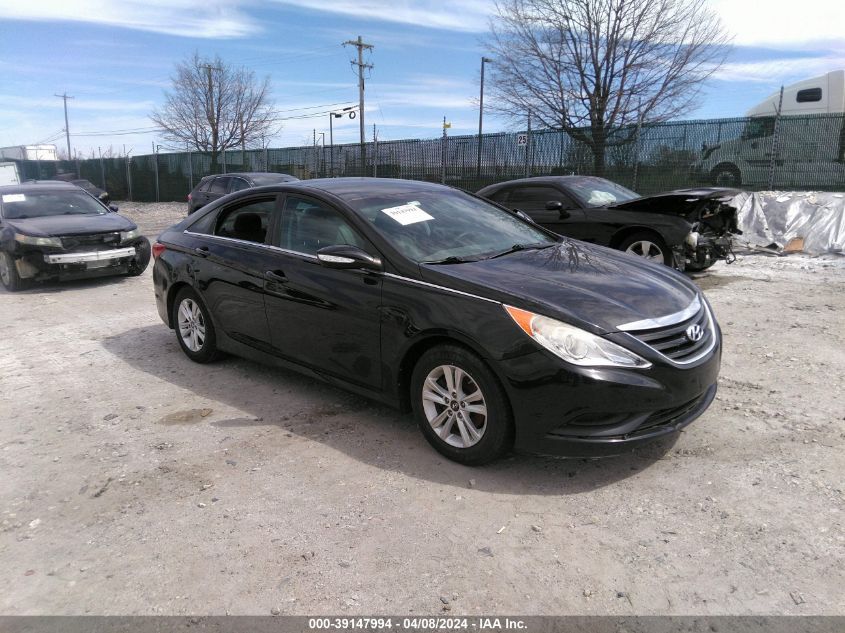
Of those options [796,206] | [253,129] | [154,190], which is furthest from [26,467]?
[253,129]

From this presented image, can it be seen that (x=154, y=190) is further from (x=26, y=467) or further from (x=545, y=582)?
(x=545, y=582)

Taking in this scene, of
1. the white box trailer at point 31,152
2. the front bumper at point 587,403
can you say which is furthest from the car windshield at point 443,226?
the white box trailer at point 31,152

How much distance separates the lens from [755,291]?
8.45 m

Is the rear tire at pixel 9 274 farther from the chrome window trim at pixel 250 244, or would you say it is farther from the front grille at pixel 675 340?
the front grille at pixel 675 340

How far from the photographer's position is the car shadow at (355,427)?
3.44 m

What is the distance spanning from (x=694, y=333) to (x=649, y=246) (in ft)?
18.6

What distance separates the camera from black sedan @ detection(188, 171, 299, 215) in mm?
14148

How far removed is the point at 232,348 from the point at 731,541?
3779 millimetres

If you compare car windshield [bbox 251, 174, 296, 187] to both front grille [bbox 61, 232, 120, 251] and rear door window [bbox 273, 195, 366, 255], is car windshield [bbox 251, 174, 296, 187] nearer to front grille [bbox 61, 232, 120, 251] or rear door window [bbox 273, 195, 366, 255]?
front grille [bbox 61, 232, 120, 251]

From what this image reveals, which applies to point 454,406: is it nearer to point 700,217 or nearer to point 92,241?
point 700,217

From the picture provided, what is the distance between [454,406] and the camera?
3512mm

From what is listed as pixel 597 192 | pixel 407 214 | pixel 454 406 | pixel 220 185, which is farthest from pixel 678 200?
pixel 220 185

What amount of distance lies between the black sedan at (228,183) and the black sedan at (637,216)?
627 cm

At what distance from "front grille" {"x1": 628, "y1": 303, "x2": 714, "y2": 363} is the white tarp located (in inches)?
340
